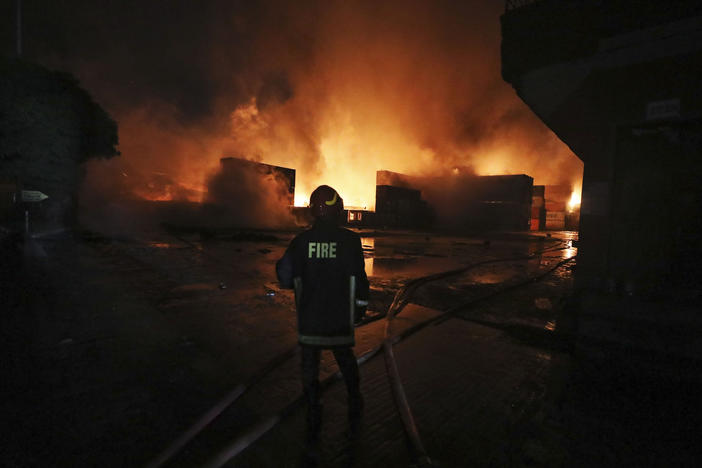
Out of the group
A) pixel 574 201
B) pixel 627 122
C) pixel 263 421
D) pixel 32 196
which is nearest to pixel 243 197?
pixel 32 196

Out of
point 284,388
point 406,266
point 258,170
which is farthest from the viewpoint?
point 258,170

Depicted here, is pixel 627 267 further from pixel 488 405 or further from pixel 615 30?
pixel 488 405

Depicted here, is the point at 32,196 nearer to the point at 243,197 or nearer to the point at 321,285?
the point at 243,197

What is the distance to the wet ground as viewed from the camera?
2250 mm

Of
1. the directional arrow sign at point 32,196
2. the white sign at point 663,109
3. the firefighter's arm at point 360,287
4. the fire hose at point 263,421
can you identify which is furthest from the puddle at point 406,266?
the directional arrow sign at point 32,196

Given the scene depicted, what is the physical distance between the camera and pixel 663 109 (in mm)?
4203

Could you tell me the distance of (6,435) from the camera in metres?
2.23

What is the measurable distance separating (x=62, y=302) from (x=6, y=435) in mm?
3778

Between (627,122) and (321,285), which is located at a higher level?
(627,122)

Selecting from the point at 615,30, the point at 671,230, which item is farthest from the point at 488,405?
the point at 615,30

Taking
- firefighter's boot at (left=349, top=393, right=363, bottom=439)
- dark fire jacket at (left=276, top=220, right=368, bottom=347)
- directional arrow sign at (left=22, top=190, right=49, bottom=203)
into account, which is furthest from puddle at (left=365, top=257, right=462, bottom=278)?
directional arrow sign at (left=22, top=190, right=49, bottom=203)

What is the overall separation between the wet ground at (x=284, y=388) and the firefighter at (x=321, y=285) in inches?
19.2

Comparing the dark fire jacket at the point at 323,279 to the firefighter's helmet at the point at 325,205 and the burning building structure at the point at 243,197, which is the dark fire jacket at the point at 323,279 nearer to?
the firefighter's helmet at the point at 325,205

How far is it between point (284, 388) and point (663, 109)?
539cm
